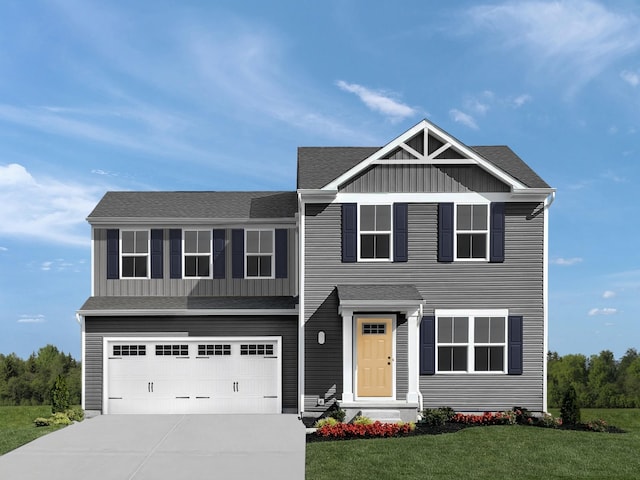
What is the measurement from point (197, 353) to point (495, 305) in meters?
9.10

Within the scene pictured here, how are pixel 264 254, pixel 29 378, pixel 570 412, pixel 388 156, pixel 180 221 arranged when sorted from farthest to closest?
pixel 29 378 < pixel 264 254 < pixel 180 221 < pixel 388 156 < pixel 570 412

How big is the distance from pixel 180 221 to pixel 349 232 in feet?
19.5

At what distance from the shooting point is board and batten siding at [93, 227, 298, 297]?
2105cm

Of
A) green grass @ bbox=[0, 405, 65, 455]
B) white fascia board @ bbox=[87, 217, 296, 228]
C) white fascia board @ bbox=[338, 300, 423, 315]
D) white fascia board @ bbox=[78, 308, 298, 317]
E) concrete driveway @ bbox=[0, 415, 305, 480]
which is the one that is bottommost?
green grass @ bbox=[0, 405, 65, 455]

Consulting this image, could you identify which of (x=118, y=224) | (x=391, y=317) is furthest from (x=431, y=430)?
(x=118, y=224)

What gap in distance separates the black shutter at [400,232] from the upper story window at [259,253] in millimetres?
4542

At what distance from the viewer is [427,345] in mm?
18438

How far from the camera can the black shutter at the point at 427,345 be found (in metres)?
18.4

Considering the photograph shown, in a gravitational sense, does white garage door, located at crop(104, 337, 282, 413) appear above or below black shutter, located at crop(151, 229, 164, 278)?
below

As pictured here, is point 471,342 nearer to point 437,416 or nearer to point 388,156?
point 437,416

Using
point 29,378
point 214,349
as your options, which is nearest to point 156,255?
point 214,349

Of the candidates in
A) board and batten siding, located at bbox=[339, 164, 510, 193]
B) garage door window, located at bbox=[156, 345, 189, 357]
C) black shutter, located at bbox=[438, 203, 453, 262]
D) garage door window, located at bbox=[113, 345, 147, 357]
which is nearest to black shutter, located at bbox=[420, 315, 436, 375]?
black shutter, located at bbox=[438, 203, 453, 262]

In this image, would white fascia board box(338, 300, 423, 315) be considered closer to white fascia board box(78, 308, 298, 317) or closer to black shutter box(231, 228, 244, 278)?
white fascia board box(78, 308, 298, 317)

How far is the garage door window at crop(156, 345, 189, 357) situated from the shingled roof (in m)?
6.23
